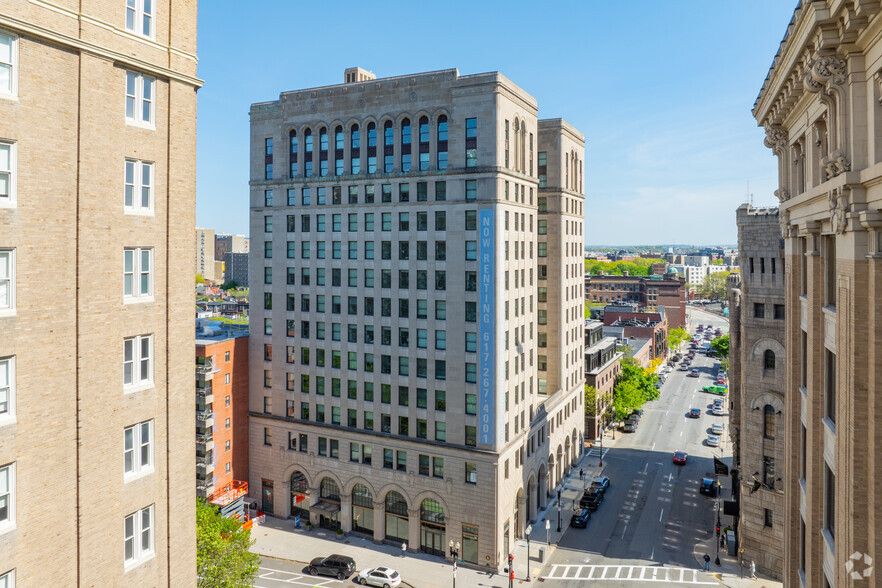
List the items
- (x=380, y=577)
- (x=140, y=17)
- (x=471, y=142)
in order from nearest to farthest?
(x=140, y=17) < (x=380, y=577) < (x=471, y=142)

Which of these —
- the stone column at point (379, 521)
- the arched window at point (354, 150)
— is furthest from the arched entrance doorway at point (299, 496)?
the arched window at point (354, 150)

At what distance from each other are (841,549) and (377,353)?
44.7m

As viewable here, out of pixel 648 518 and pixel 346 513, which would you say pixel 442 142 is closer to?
pixel 346 513

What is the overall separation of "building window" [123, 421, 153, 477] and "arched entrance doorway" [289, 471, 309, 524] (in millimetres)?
43321

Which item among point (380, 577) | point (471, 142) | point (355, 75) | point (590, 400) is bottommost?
point (380, 577)

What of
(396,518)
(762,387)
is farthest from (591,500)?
(762,387)

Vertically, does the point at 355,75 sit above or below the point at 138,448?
above

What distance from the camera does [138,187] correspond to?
828 inches

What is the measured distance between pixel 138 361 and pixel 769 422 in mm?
48620

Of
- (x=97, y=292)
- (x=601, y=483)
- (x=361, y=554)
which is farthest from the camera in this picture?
(x=601, y=483)

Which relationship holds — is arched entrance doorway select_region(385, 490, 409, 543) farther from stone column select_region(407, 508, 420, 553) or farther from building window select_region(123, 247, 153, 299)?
building window select_region(123, 247, 153, 299)

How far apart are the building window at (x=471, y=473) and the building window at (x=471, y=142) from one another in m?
27.1

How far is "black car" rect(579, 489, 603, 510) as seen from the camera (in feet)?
215

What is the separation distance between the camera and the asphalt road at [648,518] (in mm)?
51469
